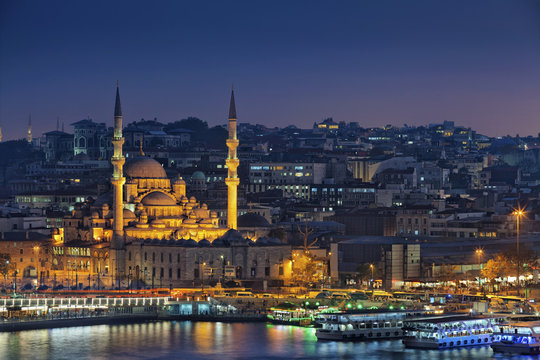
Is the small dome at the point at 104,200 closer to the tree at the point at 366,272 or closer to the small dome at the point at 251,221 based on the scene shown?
the small dome at the point at 251,221

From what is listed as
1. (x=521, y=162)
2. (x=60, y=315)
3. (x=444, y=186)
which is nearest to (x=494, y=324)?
(x=60, y=315)

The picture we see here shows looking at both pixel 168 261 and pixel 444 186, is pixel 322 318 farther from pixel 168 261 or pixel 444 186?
pixel 444 186

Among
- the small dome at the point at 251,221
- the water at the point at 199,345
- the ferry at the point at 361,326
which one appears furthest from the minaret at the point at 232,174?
the ferry at the point at 361,326

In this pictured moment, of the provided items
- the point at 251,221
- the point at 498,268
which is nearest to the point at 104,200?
the point at 251,221

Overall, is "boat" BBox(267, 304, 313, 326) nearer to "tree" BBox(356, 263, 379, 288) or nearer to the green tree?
"tree" BBox(356, 263, 379, 288)

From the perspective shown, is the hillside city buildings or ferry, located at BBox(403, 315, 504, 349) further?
the hillside city buildings

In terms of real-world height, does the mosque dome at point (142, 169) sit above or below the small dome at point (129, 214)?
above

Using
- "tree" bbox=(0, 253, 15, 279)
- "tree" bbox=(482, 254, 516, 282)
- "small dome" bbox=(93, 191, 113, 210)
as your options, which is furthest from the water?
"small dome" bbox=(93, 191, 113, 210)

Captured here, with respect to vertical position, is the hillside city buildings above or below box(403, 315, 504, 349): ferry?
above
